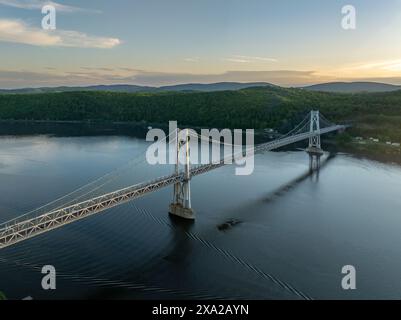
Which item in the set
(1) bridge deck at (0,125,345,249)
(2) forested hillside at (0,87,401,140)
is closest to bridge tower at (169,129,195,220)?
(1) bridge deck at (0,125,345,249)

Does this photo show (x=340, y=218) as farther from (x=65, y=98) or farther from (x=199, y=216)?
(x=65, y=98)

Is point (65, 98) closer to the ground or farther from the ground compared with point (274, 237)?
farther from the ground

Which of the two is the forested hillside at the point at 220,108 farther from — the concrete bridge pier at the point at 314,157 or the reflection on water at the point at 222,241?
the reflection on water at the point at 222,241

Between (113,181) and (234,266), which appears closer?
(234,266)

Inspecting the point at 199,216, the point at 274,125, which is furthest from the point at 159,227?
the point at 274,125

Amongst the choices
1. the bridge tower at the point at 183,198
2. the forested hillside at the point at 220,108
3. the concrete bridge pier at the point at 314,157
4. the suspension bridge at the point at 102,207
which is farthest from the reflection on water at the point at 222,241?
the forested hillside at the point at 220,108

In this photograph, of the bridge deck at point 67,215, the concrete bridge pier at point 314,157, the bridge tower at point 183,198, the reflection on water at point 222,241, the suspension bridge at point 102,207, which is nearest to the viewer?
the bridge deck at point 67,215

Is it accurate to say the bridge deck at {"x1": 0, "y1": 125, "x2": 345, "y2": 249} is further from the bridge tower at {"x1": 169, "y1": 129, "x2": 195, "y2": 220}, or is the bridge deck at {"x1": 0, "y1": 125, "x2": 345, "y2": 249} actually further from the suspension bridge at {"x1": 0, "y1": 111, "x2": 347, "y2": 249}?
the bridge tower at {"x1": 169, "y1": 129, "x2": 195, "y2": 220}

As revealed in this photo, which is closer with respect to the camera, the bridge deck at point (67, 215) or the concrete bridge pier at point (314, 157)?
the bridge deck at point (67, 215)

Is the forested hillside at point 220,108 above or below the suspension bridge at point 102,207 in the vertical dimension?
above
